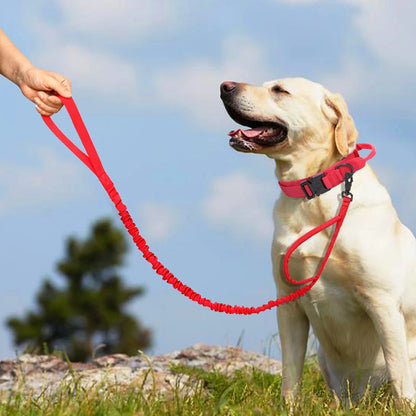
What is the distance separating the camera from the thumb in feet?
13.1

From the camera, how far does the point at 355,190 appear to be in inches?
181

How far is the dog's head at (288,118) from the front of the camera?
14.9 ft

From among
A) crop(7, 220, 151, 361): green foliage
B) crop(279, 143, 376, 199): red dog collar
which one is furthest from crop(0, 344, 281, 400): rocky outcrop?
crop(7, 220, 151, 361): green foliage

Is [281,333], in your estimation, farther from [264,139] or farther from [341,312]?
[264,139]

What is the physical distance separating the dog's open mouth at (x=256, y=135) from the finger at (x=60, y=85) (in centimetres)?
107

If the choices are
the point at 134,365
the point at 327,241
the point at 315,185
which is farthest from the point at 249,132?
the point at 134,365

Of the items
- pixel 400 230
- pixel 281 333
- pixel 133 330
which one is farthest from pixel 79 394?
pixel 133 330

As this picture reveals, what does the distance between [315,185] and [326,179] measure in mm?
77

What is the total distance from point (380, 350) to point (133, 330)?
39.3 feet

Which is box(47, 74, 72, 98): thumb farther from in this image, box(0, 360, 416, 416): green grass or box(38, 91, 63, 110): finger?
box(0, 360, 416, 416): green grass

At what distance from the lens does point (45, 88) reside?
13.4 ft

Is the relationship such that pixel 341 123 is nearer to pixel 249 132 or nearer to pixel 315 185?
pixel 315 185

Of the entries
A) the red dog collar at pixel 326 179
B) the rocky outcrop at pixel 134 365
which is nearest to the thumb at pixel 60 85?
the red dog collar at pixel 326 179

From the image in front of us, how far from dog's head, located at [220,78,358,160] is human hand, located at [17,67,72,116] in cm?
109
